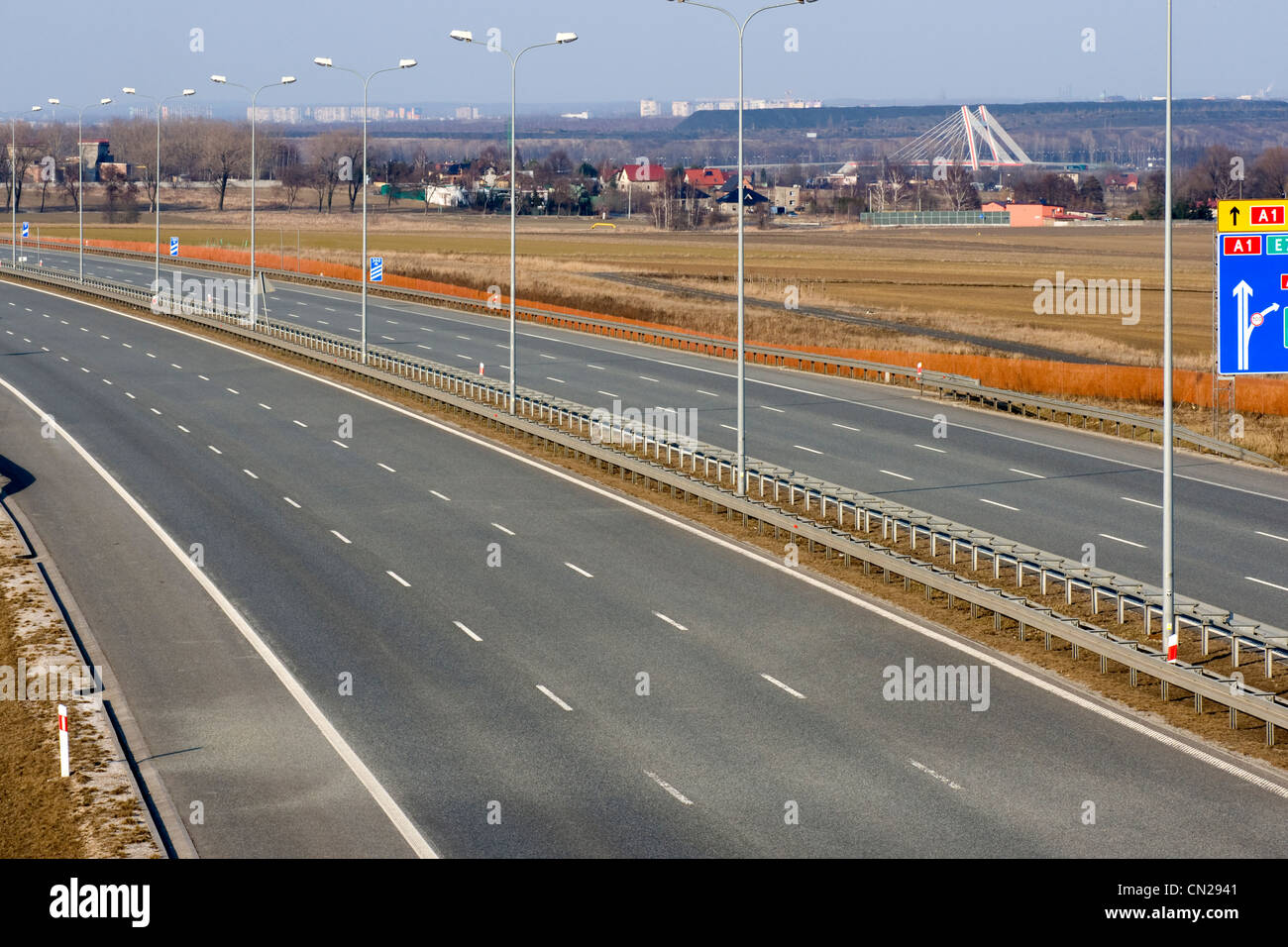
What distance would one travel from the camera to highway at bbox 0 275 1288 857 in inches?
717

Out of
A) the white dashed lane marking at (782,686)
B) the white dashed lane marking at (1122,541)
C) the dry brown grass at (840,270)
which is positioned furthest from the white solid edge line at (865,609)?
the dry brown grass at (840,270)

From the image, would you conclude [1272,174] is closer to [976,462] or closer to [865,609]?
[976,462]

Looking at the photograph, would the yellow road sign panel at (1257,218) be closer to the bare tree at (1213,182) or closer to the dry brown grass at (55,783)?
the dry brown grass at (55,783)

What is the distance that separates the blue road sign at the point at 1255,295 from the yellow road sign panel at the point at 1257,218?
13 centimetres

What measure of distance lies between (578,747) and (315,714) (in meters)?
4.16

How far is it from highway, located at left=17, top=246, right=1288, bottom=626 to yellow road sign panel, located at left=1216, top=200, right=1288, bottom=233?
6.49 metres

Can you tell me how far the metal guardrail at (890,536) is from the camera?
23141mm

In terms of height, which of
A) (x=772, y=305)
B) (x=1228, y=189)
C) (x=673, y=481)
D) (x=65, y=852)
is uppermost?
(x=1228, y=189)

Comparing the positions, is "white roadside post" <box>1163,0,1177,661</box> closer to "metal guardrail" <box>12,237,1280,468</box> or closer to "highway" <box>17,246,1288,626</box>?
"highway" <box>17,246,1288,626</box>

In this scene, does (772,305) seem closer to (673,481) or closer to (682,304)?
(682,304)

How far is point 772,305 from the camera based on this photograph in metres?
97.5

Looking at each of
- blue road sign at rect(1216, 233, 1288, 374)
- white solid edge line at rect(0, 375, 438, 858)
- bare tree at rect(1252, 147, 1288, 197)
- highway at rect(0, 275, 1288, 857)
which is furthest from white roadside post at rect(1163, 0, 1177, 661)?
bare tree at rect(1252, 147, 1288, 197)

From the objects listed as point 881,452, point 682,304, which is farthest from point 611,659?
point 682,304

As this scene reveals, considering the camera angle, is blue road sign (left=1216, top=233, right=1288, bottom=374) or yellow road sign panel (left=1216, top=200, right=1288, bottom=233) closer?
yellow road sign panel (left=1216, top=200, right=1288, bottom=233)
